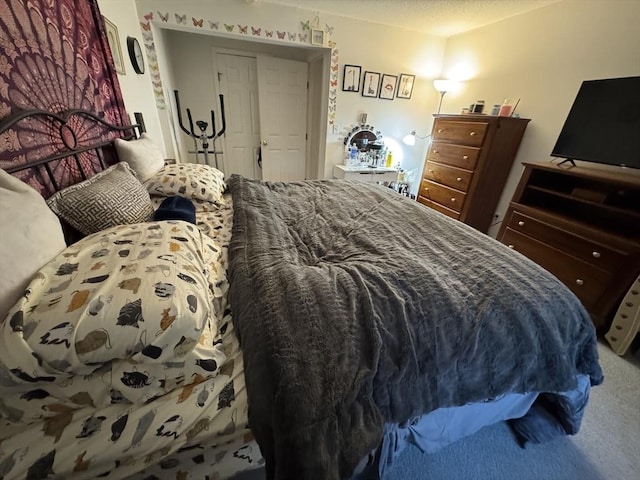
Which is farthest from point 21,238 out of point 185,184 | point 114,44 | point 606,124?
point 606,124

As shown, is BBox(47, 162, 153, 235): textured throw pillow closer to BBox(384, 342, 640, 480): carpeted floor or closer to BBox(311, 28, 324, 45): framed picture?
BBox(384, 342, 640, 480): carpeted floor

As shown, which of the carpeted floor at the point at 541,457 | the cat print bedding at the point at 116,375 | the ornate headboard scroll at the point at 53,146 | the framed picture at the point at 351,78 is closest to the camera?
the cat print bedding at the point at 116,375

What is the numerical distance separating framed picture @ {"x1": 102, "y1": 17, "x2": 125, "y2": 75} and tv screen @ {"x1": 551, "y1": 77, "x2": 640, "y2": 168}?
3410mm

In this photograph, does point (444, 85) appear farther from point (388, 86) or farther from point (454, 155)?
point (454, 155)

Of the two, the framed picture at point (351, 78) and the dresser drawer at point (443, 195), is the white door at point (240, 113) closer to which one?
the framed picture at point (351, 78)

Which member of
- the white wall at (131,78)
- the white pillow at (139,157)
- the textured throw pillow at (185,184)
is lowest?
the textured throw pillow at (185,184)

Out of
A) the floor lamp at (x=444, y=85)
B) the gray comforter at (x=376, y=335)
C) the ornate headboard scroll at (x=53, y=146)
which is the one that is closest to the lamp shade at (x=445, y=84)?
the floor lamp at (x=444, y=85)

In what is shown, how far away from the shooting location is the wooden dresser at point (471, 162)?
246 centimetres

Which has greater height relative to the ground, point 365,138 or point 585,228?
point 365,138

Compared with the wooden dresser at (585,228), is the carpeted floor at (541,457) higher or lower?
lower

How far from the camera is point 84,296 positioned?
582 mm

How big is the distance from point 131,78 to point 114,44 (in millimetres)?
328

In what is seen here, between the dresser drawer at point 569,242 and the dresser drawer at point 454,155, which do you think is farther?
the dresser drawer at point 454,155

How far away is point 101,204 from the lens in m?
1.00
